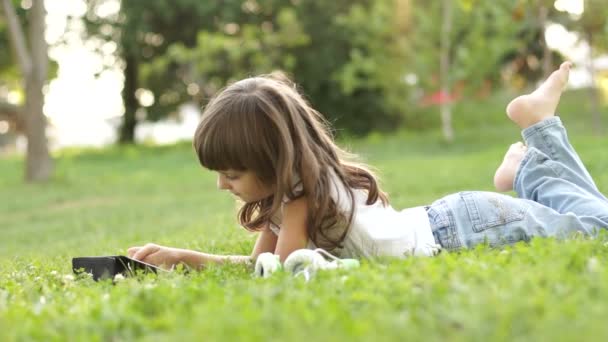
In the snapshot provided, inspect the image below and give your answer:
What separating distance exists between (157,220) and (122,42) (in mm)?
16409

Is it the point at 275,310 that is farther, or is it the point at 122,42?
the point at 122,42

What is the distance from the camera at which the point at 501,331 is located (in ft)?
7.22

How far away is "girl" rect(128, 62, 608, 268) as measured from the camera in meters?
3.75

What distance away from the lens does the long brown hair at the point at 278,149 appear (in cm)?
373

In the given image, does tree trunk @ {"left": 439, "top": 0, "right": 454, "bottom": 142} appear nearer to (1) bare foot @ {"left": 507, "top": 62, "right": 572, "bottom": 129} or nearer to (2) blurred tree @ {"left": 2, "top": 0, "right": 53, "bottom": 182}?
(2) blurred tree @ {"left": 2, "top": 0, "right": 53, "bottom": 182}

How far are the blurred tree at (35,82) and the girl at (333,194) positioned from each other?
12.8 meters

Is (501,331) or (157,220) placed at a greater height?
(501,331)

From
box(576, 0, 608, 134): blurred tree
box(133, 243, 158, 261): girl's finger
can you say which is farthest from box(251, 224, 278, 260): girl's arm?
box(576, 0, 608, 134): blurred tree

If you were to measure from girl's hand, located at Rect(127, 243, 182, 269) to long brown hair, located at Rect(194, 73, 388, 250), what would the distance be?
553 mm

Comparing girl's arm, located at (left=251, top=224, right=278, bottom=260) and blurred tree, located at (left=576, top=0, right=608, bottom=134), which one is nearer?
girl's arm, located at (left=251, top=224, right=278, bottom=260)

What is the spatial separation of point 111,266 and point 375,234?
1.22 m

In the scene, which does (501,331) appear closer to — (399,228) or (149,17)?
(399,228)

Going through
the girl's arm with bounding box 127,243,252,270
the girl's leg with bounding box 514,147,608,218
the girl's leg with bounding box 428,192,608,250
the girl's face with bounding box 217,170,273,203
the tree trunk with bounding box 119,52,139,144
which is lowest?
the tree trunk with bounding box 119,52,139,144

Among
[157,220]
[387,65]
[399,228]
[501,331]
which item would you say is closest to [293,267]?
[399,228]
